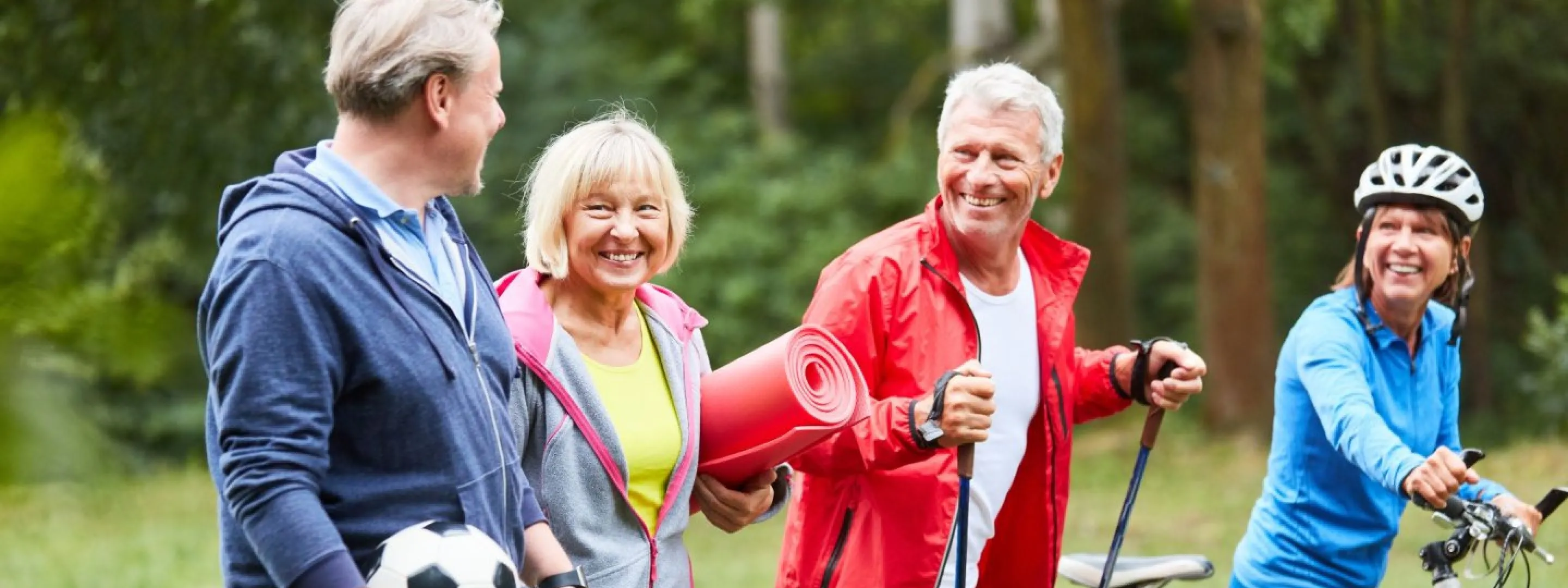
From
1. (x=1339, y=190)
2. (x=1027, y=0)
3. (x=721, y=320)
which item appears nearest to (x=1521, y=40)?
(x=1339, y=190)

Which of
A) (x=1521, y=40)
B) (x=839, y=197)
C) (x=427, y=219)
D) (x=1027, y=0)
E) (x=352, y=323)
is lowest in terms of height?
(x=352, y=323)

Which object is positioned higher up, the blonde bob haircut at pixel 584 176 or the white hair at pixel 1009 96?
the white hair at pixel 1009 96

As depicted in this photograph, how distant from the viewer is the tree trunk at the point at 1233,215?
50.5 ft

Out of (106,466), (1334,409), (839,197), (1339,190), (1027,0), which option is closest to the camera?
(106,466)

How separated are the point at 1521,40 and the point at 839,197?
28.6ft

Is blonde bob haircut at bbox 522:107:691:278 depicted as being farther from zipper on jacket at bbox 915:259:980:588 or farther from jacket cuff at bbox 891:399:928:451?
zipper on jacket at bbox 915:259:980:588

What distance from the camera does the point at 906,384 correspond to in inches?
164

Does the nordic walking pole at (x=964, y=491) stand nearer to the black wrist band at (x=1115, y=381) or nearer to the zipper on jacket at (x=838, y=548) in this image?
the zipper on jacket at (x=838, y=548)

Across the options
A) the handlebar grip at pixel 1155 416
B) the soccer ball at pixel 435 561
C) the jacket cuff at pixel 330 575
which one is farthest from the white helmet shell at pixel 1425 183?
the jacket cuff at pixel 330 575

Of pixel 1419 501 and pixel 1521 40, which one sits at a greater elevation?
pixel 1521 40

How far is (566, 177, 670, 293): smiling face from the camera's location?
3.66m

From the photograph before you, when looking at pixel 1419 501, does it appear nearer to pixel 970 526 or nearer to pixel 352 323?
pixel 970 526

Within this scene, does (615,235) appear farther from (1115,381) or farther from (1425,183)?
(1425,183)

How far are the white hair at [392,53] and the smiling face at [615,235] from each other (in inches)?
31.0
